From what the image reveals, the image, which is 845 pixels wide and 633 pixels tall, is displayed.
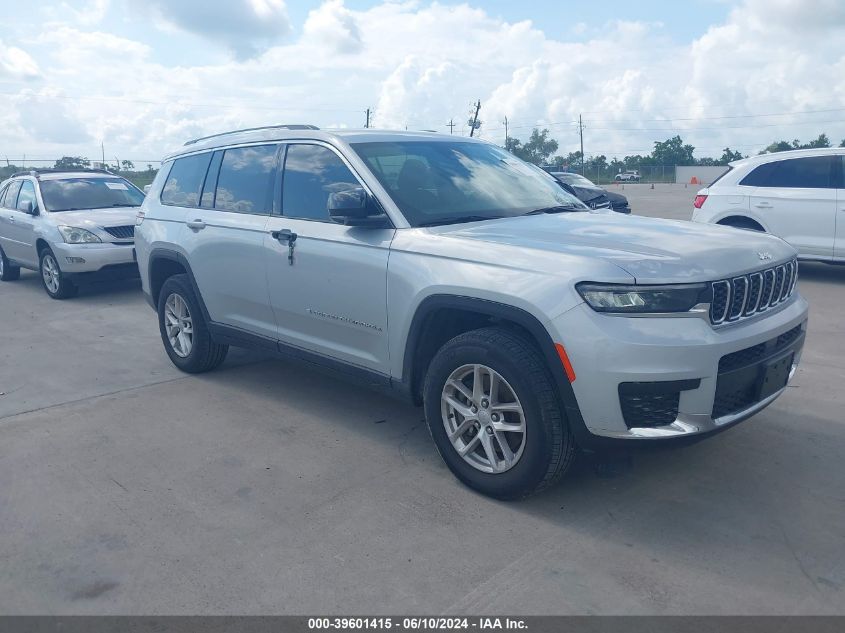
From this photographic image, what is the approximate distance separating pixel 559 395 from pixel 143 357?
4753mm

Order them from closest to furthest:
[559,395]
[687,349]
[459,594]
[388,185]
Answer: [459,594] → [687,349] → [559,395] → [388,185]

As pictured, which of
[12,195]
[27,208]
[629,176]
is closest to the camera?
[27,208]

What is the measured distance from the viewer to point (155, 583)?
322cm

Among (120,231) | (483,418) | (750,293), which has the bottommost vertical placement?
(483,418)

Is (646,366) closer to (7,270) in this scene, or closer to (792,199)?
(792,199)

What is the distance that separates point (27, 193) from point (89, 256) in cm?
231

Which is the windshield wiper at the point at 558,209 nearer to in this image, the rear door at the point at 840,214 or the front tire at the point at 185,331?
the front tire at the point at 185,331

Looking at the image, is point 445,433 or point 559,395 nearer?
point 559,395

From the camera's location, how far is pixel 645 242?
3.74 meters

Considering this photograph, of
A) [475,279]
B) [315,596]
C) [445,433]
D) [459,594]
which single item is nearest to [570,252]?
[475,279]

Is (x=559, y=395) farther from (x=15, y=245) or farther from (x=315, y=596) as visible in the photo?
(x=15, y=245)

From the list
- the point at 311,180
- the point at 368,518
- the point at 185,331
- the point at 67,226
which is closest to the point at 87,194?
the point at 67,226

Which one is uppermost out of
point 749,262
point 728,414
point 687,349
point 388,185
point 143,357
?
point 388,185

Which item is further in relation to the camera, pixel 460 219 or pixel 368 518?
pixel 460 219
